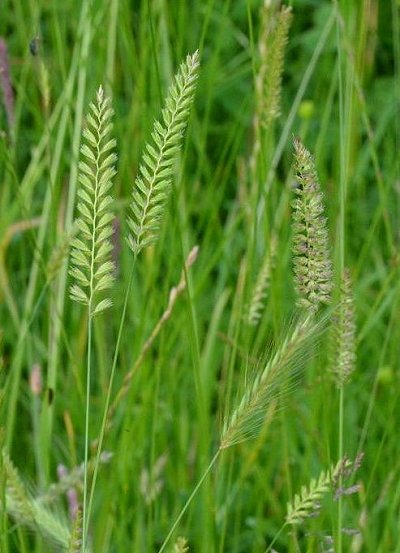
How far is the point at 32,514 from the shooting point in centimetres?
96

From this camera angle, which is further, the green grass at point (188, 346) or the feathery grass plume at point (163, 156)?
the green grass at point (188, 346)

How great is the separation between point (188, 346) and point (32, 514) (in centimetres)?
45

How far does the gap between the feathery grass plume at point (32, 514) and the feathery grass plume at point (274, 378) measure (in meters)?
0.25

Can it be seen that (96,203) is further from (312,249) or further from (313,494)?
(313,494)

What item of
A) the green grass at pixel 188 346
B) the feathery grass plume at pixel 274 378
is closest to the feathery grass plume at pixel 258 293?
the green grass at pixel 188 346

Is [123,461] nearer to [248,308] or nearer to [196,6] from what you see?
[248,308]

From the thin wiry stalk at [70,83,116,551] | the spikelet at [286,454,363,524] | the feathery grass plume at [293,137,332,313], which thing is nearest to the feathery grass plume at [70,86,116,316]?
the thin wiry stalk at [70,83,116,551]

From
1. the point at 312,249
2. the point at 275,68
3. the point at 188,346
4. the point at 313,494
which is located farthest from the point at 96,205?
the point at 188,346

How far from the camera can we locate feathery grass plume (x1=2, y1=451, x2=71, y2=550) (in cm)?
95

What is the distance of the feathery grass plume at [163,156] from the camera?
649mm

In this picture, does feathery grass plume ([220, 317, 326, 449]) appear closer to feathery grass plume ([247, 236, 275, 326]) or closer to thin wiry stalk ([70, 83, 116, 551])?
thin wiry stalk ([70, 83, 116, 551])

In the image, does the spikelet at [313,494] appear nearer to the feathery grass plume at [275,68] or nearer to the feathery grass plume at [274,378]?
the feathery grass plume at [274,378]

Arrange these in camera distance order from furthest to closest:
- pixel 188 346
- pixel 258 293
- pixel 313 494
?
pixel 188 346 → pixel 258 293 → pixel 313 494

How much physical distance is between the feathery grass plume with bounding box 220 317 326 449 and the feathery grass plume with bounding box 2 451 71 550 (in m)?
0.25
